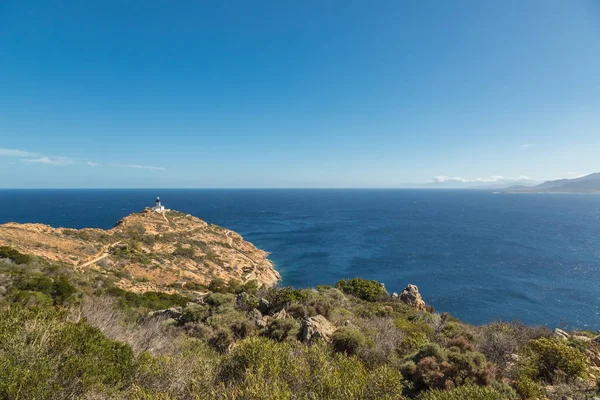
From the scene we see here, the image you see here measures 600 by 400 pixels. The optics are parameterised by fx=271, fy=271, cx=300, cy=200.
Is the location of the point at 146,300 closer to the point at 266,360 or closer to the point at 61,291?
the point at 61,291

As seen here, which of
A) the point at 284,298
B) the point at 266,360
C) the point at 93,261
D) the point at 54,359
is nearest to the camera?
the point at 54,359

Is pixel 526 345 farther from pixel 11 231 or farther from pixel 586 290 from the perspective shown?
pixel 11 231

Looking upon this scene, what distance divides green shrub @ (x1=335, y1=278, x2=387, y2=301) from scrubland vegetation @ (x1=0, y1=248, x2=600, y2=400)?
1355 centimetres

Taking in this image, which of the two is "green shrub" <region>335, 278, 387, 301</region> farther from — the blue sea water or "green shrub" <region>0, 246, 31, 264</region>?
"green shrub" <region>0, 246, 31, 264</region>

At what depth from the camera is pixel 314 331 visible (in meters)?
13.3

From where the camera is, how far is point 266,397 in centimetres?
613

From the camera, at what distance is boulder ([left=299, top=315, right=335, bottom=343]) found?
42.5 ft

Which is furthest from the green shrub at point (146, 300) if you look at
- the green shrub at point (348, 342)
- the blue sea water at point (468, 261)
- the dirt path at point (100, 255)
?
the blue sea water at point (468, 261)

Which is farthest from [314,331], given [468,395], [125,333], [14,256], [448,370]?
[14,256]

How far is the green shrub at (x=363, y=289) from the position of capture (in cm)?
3063

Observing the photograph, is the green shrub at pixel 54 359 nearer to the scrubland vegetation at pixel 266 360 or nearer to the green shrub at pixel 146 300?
the scrubland vegetation at pixel 266 360

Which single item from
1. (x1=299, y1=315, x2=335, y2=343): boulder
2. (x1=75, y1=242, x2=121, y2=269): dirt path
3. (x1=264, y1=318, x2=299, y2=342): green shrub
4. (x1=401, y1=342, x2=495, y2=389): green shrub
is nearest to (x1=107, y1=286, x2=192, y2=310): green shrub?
(x1=75, y1=242, x2=121, y2=269): dirt path

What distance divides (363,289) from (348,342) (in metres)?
19.8

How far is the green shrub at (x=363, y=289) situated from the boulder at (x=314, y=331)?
1740cm
